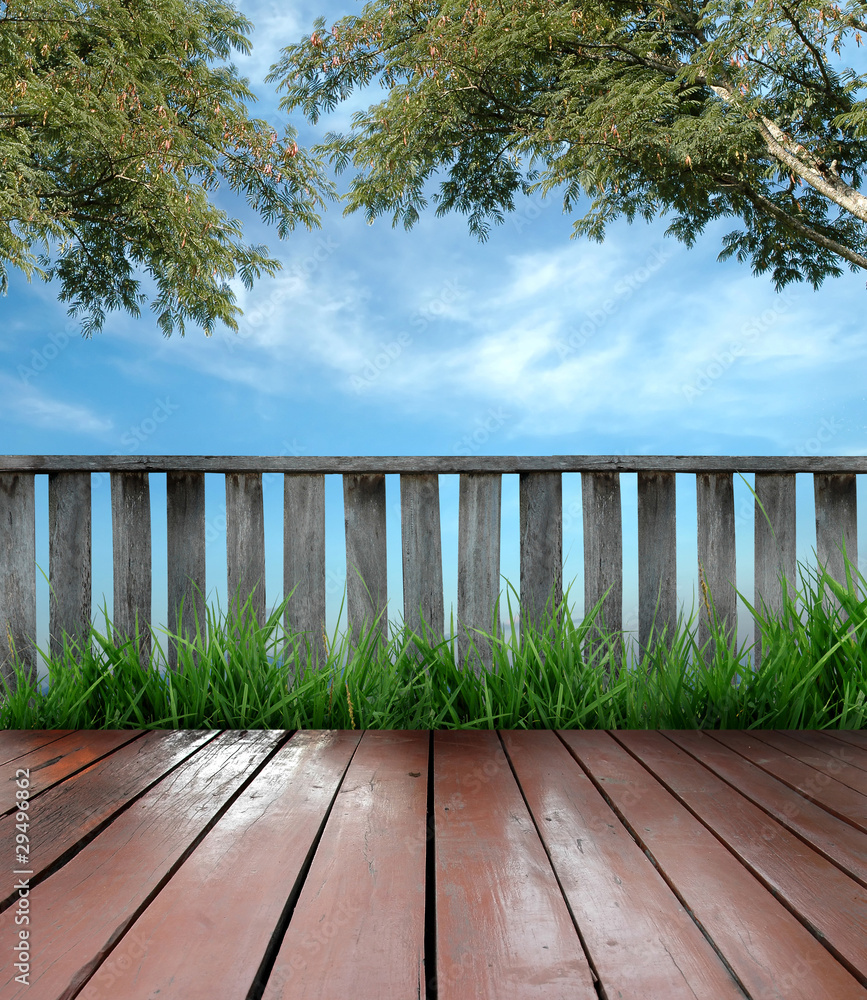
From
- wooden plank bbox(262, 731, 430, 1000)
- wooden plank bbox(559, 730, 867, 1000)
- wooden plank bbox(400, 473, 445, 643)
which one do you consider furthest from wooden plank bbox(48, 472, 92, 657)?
wooden plank bbox(559, 730, 867, 1000)

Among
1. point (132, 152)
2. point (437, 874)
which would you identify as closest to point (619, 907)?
point (437, 874)

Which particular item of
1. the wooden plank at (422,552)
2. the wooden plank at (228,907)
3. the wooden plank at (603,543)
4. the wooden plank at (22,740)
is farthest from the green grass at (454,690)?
the wooden plank at (228,907)

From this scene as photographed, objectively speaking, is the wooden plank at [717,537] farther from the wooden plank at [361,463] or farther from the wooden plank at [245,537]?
the wooden plank at [245,537]

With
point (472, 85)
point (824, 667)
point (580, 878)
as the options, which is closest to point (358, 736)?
point (580, 878)

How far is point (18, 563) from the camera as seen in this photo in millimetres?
2934

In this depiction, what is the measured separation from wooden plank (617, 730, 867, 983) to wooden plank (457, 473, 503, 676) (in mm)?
1171

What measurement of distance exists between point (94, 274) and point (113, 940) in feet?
36.6

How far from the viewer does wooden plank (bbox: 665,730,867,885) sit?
4.15 ft

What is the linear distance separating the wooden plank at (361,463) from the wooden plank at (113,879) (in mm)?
1395

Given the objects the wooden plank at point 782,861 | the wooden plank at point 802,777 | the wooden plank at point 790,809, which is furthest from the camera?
the wooden plank at point 802,777

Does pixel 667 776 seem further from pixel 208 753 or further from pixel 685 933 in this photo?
pixel 208 753

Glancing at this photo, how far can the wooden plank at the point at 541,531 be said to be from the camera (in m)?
2.90

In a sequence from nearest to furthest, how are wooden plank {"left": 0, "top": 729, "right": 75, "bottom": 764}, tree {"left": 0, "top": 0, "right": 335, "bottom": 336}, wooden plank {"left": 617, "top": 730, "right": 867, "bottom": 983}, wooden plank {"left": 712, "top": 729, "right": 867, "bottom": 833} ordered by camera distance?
wooden plank {"left": 617, "top": 730, "right": 867, "bottom": 983}
wooden plank {"left": 712, "top": 729, "right": 867, "bottom": 833}
wooden plank {"left": 0, "top": 729, "right": 75, "bottom": 764}
tree {"left": 0, "top": 0, "right": 335, "bottom": 336}

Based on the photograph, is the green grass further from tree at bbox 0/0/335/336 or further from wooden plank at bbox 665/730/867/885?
tree at bbox 0/0/335/336
